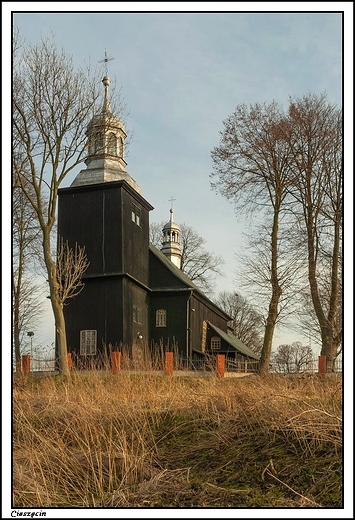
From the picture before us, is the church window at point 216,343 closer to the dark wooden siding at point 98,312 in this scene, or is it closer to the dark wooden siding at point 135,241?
the dark wooden siding at point 135,241

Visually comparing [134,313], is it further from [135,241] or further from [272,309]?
[272,309]

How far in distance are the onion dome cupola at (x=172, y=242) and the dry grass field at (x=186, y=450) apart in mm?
35239

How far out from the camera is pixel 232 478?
6195 millimetres

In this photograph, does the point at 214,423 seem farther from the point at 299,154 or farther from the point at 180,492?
the point at 299,154

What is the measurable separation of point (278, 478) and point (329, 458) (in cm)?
57

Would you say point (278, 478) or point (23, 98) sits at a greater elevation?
point (23, 98)

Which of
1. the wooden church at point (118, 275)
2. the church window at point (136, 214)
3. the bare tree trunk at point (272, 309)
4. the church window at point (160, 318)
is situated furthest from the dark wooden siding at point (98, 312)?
the bare tree trunk at point (272, 309)

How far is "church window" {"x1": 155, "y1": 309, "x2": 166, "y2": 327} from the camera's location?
3177 centimetres

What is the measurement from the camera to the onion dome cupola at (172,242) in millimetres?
44375

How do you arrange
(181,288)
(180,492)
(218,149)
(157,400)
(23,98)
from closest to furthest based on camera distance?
(180,492), (157,400), (23,98), (218,149), (181,288)

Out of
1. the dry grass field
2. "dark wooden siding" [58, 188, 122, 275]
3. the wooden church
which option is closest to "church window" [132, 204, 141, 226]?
the wooden church

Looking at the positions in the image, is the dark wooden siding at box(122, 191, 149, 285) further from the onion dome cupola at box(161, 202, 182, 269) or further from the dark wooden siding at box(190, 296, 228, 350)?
the onion dome cupola at box(161, 202, 182, 269)

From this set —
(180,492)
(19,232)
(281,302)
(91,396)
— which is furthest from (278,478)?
(19,232)

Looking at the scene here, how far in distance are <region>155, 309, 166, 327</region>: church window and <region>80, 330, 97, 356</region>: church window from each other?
463 cm
